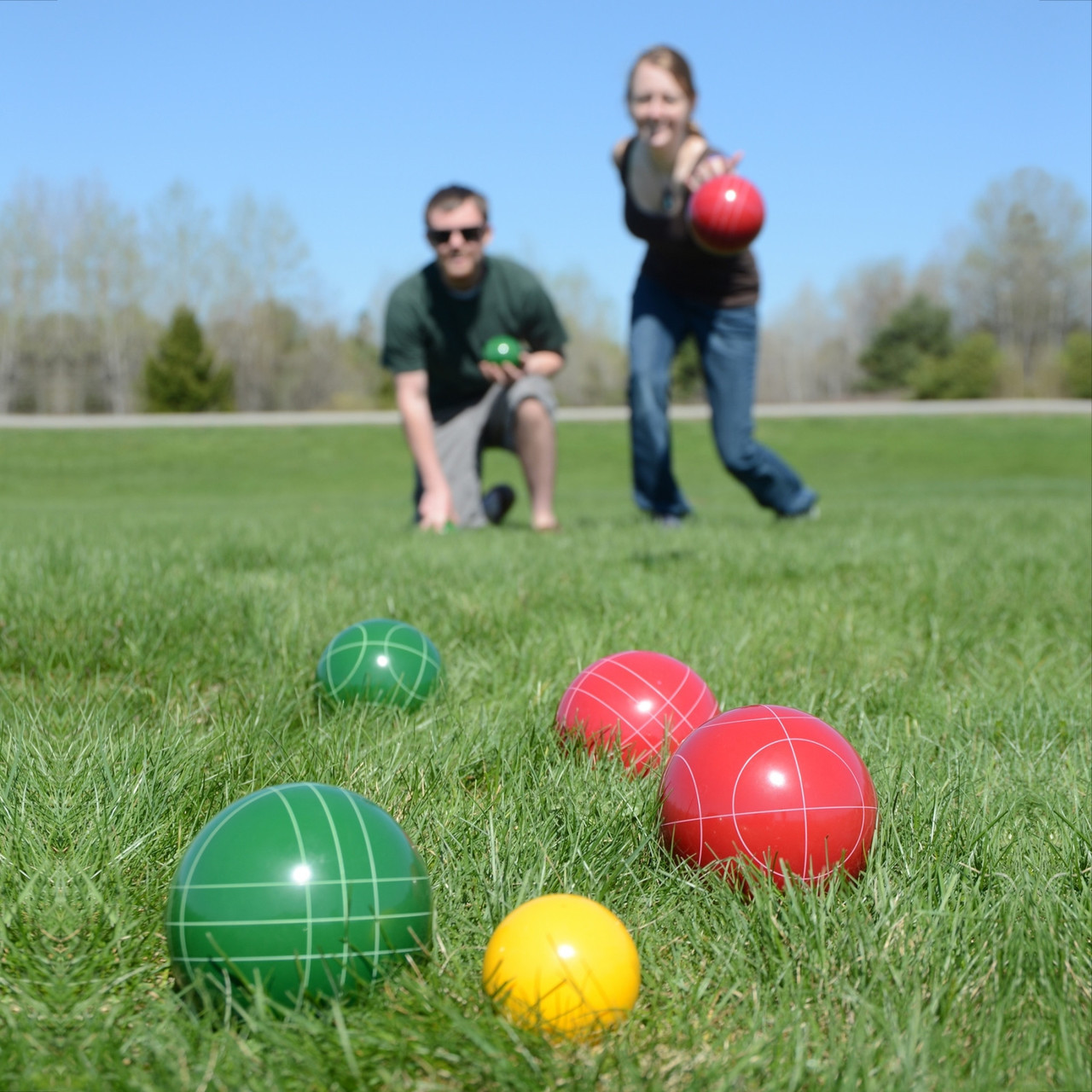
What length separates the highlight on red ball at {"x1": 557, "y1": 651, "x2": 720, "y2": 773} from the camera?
223cm

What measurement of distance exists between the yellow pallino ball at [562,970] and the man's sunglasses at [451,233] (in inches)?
221

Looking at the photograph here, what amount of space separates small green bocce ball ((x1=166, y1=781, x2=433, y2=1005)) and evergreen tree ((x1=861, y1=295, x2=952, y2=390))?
171 feet

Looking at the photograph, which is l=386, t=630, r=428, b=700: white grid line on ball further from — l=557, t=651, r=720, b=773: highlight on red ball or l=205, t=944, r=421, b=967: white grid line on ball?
l=205, t=944, r=421, b=967: white grid line on ball

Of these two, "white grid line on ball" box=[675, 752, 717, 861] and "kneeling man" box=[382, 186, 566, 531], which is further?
"kneeling man" box=[382, 186, 566, 531]

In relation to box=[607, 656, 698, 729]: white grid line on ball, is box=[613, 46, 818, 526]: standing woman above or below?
above

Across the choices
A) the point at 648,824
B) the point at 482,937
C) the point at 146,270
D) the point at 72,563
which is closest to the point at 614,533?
the point at 72,563

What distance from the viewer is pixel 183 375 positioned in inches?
1513

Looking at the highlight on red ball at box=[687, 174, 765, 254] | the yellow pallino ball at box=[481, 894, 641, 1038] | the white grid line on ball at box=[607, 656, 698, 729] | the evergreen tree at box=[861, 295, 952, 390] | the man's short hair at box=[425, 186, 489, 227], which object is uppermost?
the evergreen tree at box=[861, 295, 952, 390]

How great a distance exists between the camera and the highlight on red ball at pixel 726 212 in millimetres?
5523

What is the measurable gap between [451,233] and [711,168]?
5.20 ft

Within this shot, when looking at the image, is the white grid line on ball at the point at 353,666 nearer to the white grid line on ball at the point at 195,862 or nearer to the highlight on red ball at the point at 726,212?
the white grid line on ball at the point at 195,862

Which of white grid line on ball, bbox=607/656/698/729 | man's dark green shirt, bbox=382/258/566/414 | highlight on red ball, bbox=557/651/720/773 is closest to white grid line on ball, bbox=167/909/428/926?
highlight on red ball, bbox=557/651/720/773

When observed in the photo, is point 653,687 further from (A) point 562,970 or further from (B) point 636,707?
(A) point 562,970

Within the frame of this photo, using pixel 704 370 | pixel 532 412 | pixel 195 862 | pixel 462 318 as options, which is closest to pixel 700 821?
pixel 195 862
